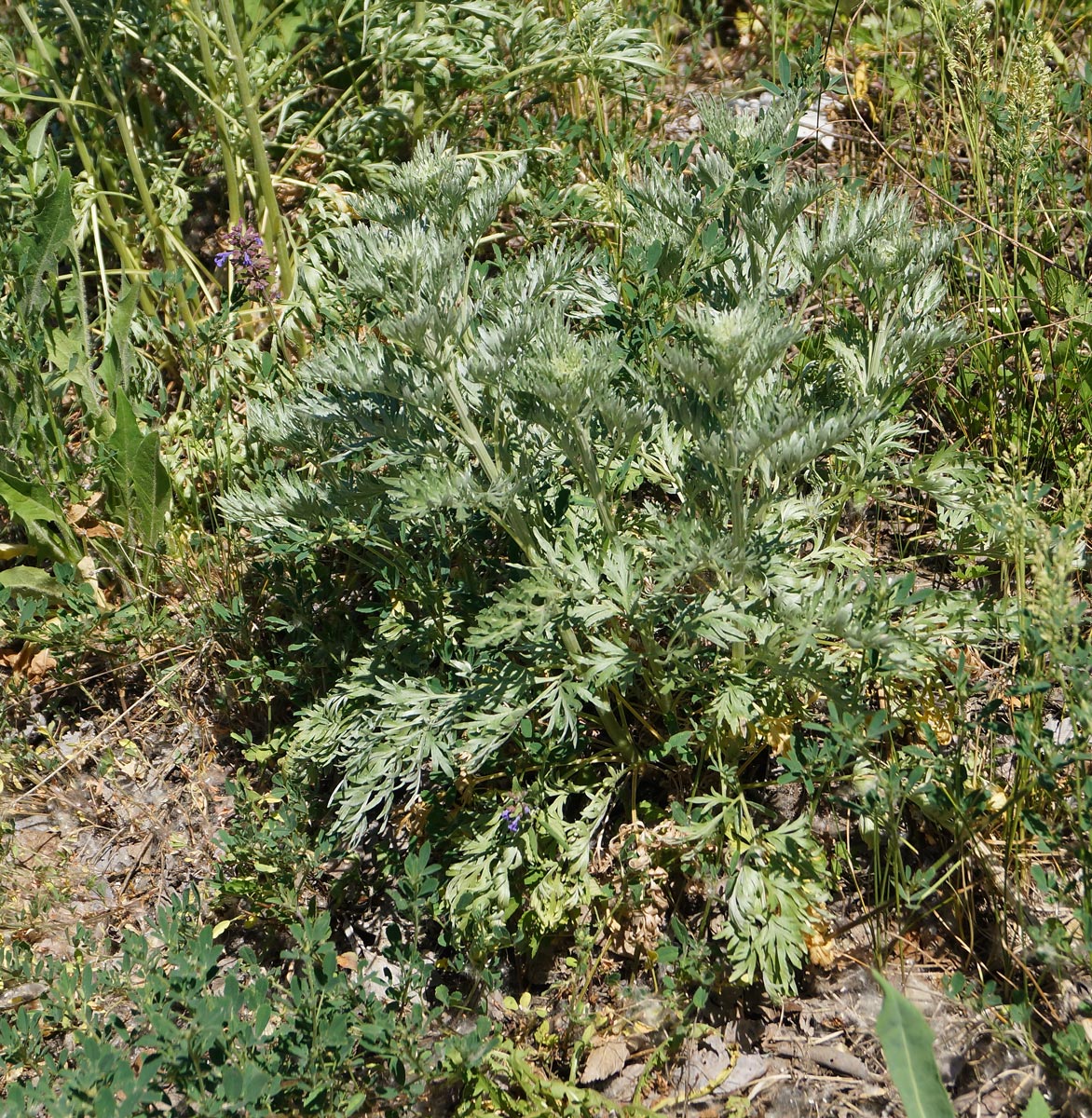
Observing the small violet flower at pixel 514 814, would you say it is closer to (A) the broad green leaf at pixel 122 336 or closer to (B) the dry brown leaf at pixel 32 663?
(B) the dry brown leaf at pixel 32 663

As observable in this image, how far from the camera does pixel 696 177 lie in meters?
2.64

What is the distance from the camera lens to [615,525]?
2564 millimetres

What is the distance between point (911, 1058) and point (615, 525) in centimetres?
130

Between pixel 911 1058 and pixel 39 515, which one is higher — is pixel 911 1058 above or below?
below

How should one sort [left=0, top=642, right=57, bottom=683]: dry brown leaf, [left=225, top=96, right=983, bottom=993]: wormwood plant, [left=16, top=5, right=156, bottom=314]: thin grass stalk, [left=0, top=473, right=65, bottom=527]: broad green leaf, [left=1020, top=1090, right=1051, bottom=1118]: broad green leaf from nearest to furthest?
[left=1020, top=1090, right=1051, bottom=1118]: broad green leaf → [left=225, top=96, right=983, bottom=993]: wormwood plant → [left=0, top=473, right=65, bottom=527]: broad green leaf → [left=0, top=642, right=57, bottom=683]: dry brown leaf → [left=16, top=5, right=156, bottom=314]: thin grass stalk

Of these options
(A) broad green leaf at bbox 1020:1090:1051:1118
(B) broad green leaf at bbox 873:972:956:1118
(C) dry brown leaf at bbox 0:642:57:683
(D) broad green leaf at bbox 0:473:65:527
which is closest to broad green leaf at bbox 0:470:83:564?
(D) broad green leaf at bbox 0:473:65:527

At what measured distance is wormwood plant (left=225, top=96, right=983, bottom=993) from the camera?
2230mm

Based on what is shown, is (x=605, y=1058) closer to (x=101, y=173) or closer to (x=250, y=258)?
(x=250, y=258)

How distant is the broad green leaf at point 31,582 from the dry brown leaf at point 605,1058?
7.29 feet

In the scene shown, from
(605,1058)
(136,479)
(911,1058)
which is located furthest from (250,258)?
(911,1058)

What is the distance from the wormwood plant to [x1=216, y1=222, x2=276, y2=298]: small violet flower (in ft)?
3.41

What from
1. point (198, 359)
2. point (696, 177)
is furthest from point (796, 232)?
point (198, 359)

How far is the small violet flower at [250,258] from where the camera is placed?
3676mm

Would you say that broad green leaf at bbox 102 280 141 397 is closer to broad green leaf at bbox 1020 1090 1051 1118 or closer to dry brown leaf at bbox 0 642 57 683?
dry brown leaf at bbox 0 642 57 683
